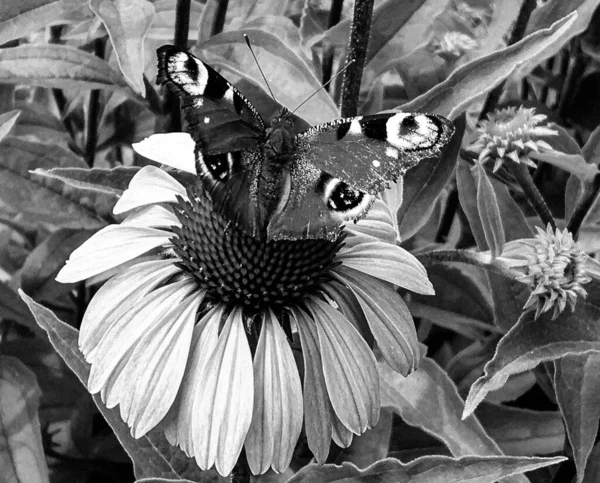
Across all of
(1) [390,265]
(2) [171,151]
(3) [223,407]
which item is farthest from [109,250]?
(1) [390,265]

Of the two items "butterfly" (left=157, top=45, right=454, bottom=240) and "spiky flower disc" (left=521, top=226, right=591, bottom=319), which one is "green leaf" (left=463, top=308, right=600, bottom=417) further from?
"butterfly" (left=157, top=45, right=454, bottom=240)

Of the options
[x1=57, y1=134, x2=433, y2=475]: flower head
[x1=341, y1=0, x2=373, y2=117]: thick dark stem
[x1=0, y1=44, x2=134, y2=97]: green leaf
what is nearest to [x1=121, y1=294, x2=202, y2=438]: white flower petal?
[x1=57, y1=134, x2=433, y2=475]: flower head

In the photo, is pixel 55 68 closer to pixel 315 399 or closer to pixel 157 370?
pixel 157 370

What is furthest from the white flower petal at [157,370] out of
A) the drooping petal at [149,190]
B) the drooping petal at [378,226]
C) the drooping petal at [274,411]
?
the drooping petal at [378,226]

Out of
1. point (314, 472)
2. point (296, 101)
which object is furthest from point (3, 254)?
point (314, 472)

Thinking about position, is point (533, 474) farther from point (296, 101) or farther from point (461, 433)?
point (296, 101)
